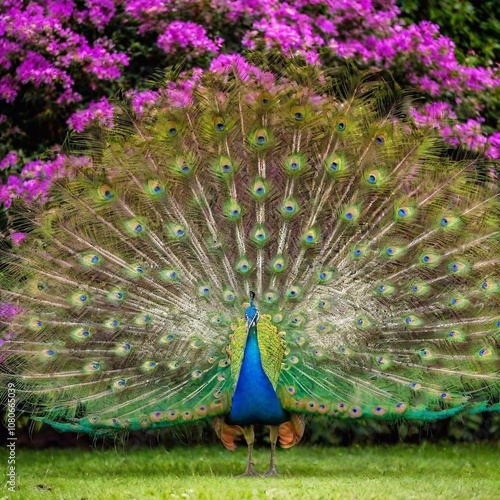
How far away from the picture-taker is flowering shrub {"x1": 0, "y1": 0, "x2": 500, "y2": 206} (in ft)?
27.1

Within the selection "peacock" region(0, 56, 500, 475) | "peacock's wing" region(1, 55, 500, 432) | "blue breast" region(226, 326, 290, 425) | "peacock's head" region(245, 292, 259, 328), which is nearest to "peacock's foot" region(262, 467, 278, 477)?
"peacock" region(0, 56, 500, 475)

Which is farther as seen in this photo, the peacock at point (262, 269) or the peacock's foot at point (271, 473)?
the peacock's foot at point (271, 473)

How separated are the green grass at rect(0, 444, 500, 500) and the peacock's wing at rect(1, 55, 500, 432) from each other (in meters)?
0.50

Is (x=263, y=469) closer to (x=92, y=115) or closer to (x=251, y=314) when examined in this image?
(x=251, y=314)

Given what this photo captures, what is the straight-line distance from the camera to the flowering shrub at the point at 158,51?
8.26 m

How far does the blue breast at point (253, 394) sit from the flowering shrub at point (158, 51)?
7.40ft

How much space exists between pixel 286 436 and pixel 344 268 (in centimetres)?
116

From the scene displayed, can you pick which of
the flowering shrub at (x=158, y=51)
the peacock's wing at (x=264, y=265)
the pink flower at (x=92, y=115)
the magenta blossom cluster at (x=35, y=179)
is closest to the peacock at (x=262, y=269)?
the peacock's wing at (x=264, y=265)

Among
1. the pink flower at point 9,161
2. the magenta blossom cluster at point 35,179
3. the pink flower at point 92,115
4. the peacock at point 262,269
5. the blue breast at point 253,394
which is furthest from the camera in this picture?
the pink flower at point 9,161

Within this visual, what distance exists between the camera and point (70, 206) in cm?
720

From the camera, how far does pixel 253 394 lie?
6.62 m

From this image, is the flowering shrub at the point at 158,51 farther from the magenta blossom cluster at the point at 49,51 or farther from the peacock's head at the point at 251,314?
the peacock's head at the point at 251,314

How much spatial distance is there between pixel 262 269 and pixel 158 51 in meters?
2.66

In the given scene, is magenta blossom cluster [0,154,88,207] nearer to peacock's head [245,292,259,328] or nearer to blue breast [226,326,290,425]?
peacock's head [245,292,259,328]
